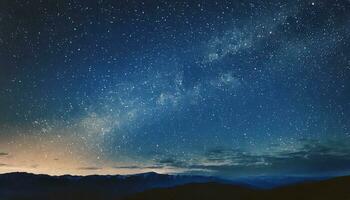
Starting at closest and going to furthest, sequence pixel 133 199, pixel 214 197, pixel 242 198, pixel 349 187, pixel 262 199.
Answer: pixel 349 187 → pixel 262 199 → pixel 242 198 → pixel 133 199 → pixel 214 197

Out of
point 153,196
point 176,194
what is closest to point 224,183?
point 176,194

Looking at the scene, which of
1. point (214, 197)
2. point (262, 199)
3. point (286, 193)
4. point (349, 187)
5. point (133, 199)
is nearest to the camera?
point (349, 187)

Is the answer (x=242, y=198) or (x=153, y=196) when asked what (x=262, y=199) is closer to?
(x=242, y=198)

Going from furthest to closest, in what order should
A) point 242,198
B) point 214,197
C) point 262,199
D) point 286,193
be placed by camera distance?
point 214,197 < point 242,198 < point 262,199 < point 286,193

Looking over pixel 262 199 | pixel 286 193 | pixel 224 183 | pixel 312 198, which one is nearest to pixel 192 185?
pixel 224 183

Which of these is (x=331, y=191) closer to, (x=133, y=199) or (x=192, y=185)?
(x=133, y=199)

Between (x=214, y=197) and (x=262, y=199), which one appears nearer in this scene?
(x=262, y=199)

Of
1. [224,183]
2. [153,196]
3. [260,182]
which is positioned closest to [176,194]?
[153,196]

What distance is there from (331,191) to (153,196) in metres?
93.3

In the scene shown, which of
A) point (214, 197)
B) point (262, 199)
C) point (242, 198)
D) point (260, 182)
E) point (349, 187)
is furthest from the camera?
point (260, 182)

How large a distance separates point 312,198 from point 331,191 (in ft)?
13.6

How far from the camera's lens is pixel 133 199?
15362 centimetres

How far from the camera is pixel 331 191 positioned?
79.6 m

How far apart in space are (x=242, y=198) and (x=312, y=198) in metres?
65.4
